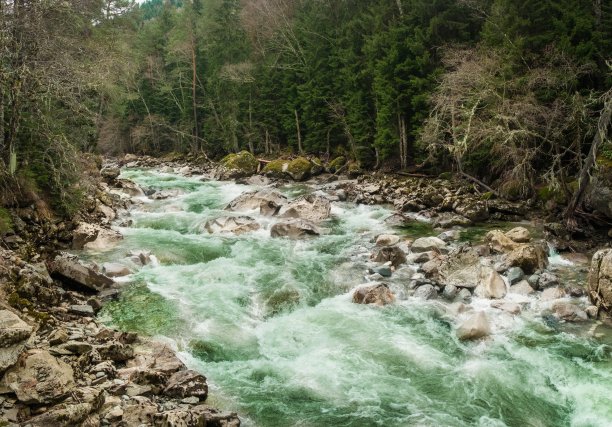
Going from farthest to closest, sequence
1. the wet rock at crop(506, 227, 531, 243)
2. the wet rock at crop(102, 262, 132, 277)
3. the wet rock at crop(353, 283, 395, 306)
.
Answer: the wet rock at crop(506, 227, 531, 243) → the wet rock at crop(102, 262, 132, 277) → the wet rock at crop(353, 283, 395, 306)

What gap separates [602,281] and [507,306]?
2124 millimetres

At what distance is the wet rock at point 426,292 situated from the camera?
11.4 metres

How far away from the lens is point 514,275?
11859mm

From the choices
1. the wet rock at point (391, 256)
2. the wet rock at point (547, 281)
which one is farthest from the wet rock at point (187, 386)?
the wet rock at point (547, 281)

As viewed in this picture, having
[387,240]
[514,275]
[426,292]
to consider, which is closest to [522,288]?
[514,275]

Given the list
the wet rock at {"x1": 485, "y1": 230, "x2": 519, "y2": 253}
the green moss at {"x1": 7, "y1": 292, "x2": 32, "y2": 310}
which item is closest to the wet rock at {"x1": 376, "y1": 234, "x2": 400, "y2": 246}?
the wet rock at {"x1": 485, "y1": 230, "x2": 519, "y2": 253}

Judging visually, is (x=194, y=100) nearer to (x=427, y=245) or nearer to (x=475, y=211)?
(x=475, y=211)

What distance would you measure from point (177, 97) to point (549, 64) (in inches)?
1520

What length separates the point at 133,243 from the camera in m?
15.4

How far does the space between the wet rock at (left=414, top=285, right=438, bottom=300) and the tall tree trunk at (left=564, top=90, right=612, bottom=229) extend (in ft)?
21.8

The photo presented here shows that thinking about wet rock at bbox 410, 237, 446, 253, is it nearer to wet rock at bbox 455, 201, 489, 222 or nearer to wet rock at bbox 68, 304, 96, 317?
wet rock at bbox 455, 201, 489, 222

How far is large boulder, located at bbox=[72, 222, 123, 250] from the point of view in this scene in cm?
1430

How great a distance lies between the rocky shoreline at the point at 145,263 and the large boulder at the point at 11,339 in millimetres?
13

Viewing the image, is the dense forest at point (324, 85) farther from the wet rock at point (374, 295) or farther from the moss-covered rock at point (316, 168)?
the wet rock at point (374, 295)
